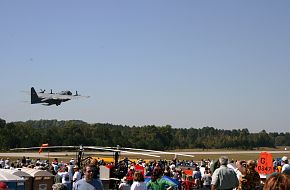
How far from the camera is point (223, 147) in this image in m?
132

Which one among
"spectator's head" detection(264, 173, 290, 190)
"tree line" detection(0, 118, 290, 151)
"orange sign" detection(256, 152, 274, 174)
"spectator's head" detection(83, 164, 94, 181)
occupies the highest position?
"tree line" detection(0, 118, 290, 151)

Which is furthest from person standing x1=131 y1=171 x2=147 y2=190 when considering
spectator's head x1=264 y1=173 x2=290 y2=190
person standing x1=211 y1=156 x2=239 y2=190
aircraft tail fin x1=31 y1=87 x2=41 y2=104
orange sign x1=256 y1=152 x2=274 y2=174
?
aircraft tail fin x1=31 y1=87 x2=41 y2=104

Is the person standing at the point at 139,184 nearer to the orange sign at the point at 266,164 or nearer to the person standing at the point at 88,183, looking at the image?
the person standing at the point at 88,183

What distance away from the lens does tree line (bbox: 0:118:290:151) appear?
279ft

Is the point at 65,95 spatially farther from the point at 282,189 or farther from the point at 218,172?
the point at 282,189

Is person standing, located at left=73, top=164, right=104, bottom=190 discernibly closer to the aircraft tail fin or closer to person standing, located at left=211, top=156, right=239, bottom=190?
person standing, located at left=211, top=156, right=239, bottom=190

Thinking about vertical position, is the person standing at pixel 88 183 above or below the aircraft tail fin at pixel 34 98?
below

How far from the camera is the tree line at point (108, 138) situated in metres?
85.1

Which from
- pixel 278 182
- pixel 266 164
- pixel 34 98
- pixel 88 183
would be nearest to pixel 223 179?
pixel 88 183

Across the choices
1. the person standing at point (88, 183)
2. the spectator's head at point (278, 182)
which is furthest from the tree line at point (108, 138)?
the spectator's head at point (278, 182)

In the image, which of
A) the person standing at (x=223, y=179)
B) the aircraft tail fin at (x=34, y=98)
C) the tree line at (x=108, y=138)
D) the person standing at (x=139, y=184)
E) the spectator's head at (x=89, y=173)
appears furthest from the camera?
the tree line at (x=108, y=138)

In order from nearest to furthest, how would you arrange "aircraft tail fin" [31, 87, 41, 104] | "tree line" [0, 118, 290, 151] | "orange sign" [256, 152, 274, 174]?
"orange sign" [256, 152, 274, 174] < "aircraft tail fin" [31, 87, 41, 104] < "tree line" [0, 118, 290, 151]

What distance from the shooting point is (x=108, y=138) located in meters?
103

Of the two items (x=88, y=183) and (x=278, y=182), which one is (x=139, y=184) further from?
(x=278, y=182)
